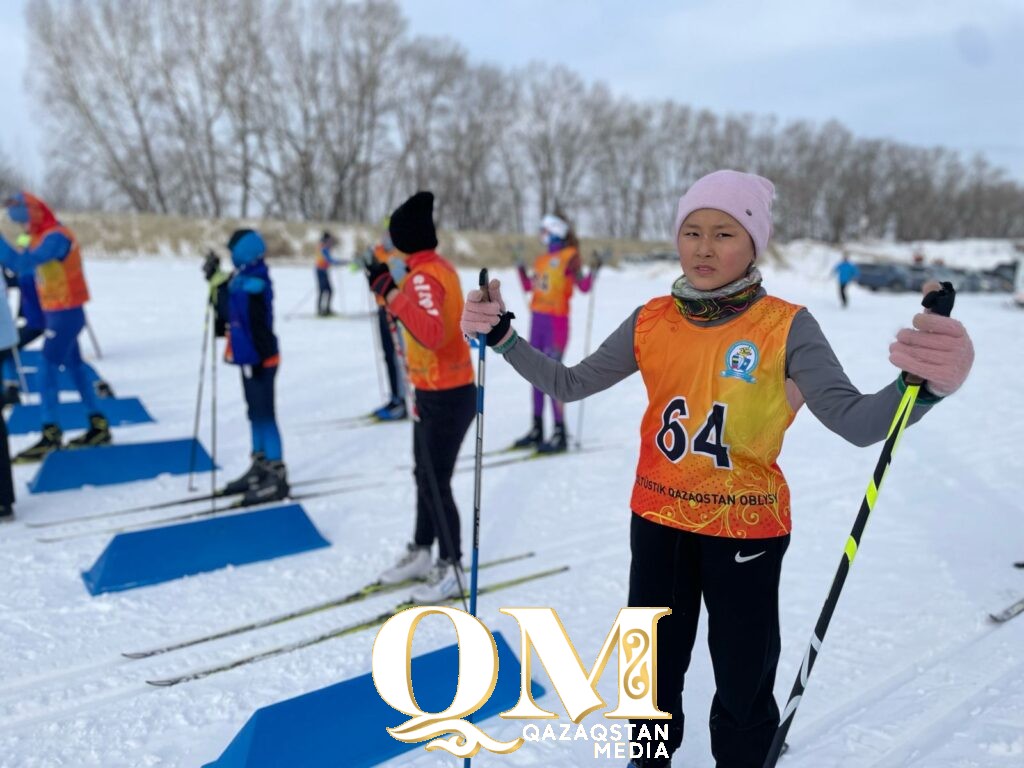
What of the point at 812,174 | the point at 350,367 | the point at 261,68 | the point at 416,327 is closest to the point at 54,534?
the point at 416,327

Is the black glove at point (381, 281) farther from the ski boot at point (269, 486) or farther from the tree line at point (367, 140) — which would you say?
the tree line at point (367, 140)

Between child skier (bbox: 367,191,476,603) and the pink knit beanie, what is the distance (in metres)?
1.47

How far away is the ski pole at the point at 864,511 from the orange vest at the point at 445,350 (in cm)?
190

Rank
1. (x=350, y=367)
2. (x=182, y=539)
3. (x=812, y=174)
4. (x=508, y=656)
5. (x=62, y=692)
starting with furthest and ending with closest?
1. (x=812, y=174)
2. (x=350, y=367)
3. (x=182, y=539)
4. (x=508, y=656)
5. (x=62, y=692)

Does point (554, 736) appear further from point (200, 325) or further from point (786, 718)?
point (200, 325)

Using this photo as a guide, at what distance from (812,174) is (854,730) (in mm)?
67338

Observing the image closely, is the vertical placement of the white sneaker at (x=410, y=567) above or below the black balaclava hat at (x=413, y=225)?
below

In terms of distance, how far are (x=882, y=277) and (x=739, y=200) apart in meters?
26.2

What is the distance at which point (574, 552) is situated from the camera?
3.96 m

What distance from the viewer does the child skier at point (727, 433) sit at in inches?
65.0

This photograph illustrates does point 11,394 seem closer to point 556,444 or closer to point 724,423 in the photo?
point 556,444

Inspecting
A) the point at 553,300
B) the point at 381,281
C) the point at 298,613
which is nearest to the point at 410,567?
the point at 298,613

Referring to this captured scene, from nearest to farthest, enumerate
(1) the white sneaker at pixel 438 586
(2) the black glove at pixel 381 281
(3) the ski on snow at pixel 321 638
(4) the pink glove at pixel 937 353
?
(4) the pink glove at pixel 937 353, (3) the ski on snow at pixel 321 638, (2) the black glove at pixel 381 281, (1) the white sneaker at pixel 438 586

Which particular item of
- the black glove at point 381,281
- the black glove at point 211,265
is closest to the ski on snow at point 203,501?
the black glove at point 211,265
